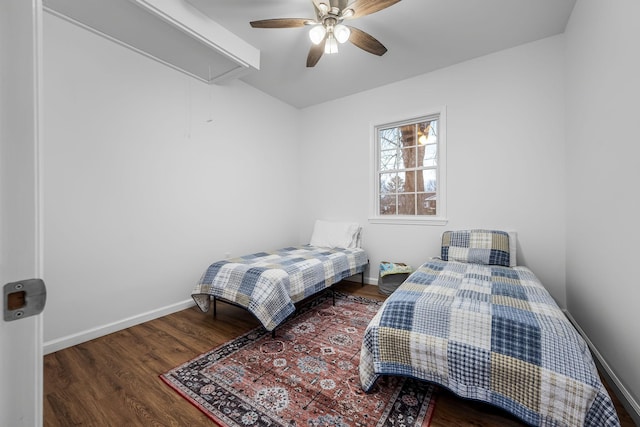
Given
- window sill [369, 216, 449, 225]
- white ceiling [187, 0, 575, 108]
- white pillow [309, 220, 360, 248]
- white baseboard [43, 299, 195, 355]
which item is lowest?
white baseboard [43, 299, 195, 355]

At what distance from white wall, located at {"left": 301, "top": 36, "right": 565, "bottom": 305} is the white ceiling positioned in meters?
0.24

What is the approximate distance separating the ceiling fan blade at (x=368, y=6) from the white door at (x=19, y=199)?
202 centimetres

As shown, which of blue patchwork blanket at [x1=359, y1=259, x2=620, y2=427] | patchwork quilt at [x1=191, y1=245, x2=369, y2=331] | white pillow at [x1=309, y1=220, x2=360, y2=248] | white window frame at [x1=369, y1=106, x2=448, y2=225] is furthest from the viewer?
white pillow at [x1=309, y1=220, x2=360, y2=248]

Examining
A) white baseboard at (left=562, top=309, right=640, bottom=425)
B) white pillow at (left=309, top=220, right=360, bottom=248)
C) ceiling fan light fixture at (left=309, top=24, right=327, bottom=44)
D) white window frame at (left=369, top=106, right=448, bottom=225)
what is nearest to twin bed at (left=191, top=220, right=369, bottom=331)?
white pillow at (left=309, top=220, right=360, bottom=248)

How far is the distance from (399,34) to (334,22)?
0.85 meters

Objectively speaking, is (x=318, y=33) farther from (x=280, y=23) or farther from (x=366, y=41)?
(x=366, y=41)

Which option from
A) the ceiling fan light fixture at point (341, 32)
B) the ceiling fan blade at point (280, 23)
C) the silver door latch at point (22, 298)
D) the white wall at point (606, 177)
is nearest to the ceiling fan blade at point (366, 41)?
the ceiling fan light fixture at point (341, 32)

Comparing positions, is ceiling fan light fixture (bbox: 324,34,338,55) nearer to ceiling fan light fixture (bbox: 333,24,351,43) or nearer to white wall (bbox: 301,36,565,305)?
ceiling fan light fixture (bbox: 333,24,351,43)

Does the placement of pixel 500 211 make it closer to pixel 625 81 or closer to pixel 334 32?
pixel 625 81

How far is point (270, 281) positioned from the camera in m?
2.28

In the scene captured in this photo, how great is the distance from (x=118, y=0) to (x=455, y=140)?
3.42m

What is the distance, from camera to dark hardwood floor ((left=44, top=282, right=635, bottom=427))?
1.44 meters

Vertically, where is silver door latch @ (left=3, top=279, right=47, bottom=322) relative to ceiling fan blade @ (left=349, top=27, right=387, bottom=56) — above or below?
below

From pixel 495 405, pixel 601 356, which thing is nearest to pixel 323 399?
pixel 495 405
